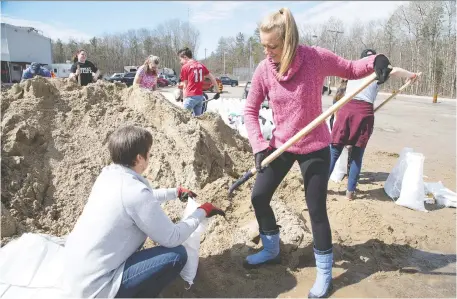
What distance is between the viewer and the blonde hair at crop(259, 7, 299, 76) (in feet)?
6.51

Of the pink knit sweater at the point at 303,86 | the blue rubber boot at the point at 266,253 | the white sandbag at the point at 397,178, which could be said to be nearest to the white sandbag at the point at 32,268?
the blue rubber boot at the point at 266,253

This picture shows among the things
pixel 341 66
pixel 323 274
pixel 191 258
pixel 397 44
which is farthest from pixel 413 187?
pixel 397 44

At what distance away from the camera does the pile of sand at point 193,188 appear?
254 centimetres

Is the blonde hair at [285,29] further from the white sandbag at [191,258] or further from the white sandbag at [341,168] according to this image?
the white sandbag at [341,168]

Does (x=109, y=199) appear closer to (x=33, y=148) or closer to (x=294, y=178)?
(x=33, y=148)

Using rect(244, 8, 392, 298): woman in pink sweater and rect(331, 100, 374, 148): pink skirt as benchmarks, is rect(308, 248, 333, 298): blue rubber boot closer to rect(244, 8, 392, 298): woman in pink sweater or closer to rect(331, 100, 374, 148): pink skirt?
rect(244, 8, 392, 298): woman in pink sweater

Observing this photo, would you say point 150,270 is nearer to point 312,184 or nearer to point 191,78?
point 312,184

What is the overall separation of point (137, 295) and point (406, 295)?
171 centimetres

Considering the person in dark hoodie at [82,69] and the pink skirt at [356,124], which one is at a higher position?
the person in dark hoodie at [82,69]

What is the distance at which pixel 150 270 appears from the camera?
5.95 ft

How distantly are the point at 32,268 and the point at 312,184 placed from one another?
5.78ft

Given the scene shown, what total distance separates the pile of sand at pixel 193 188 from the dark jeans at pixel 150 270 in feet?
1.32

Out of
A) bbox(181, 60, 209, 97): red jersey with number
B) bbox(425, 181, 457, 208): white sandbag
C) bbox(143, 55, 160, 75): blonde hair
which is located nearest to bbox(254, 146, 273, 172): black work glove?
bbox(425, 181, 457, 208): white sandbag

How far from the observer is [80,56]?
5.90 metres
